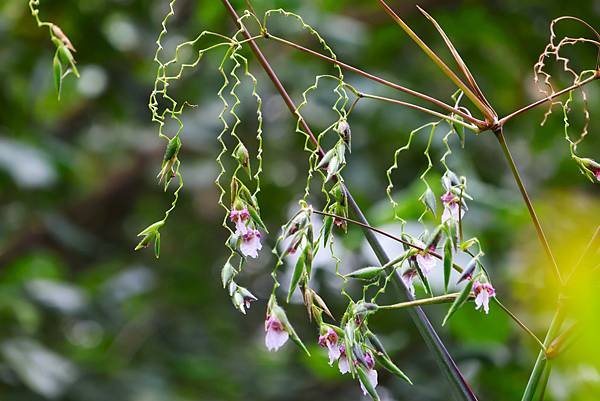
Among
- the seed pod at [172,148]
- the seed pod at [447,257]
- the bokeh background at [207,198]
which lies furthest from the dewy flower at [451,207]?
the bokeh background at [207,198]

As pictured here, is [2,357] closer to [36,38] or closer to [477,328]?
[36,38]

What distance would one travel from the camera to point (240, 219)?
1.45 feet

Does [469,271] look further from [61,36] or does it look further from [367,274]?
[61,36]

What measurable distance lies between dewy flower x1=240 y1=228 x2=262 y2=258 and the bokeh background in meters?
0.61

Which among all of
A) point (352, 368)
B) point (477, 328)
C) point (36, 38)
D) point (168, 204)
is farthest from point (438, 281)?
point (168, 204)

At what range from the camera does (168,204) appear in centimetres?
201

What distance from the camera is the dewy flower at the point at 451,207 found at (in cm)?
44

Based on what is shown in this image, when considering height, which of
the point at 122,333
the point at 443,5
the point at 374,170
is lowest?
the point at 122,333

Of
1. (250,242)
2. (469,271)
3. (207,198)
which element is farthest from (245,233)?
(207,198)

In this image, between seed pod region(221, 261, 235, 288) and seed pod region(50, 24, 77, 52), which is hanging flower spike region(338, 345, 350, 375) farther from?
seed pod region(50, 24, 77, 52)

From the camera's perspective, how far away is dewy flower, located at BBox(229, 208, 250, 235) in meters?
0.44

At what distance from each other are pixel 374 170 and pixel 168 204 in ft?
1.90

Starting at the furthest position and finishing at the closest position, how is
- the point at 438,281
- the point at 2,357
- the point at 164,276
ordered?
the point at 164,276 < the point at 2,357 < the point at 438,281

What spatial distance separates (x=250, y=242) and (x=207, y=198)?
1635 mm
